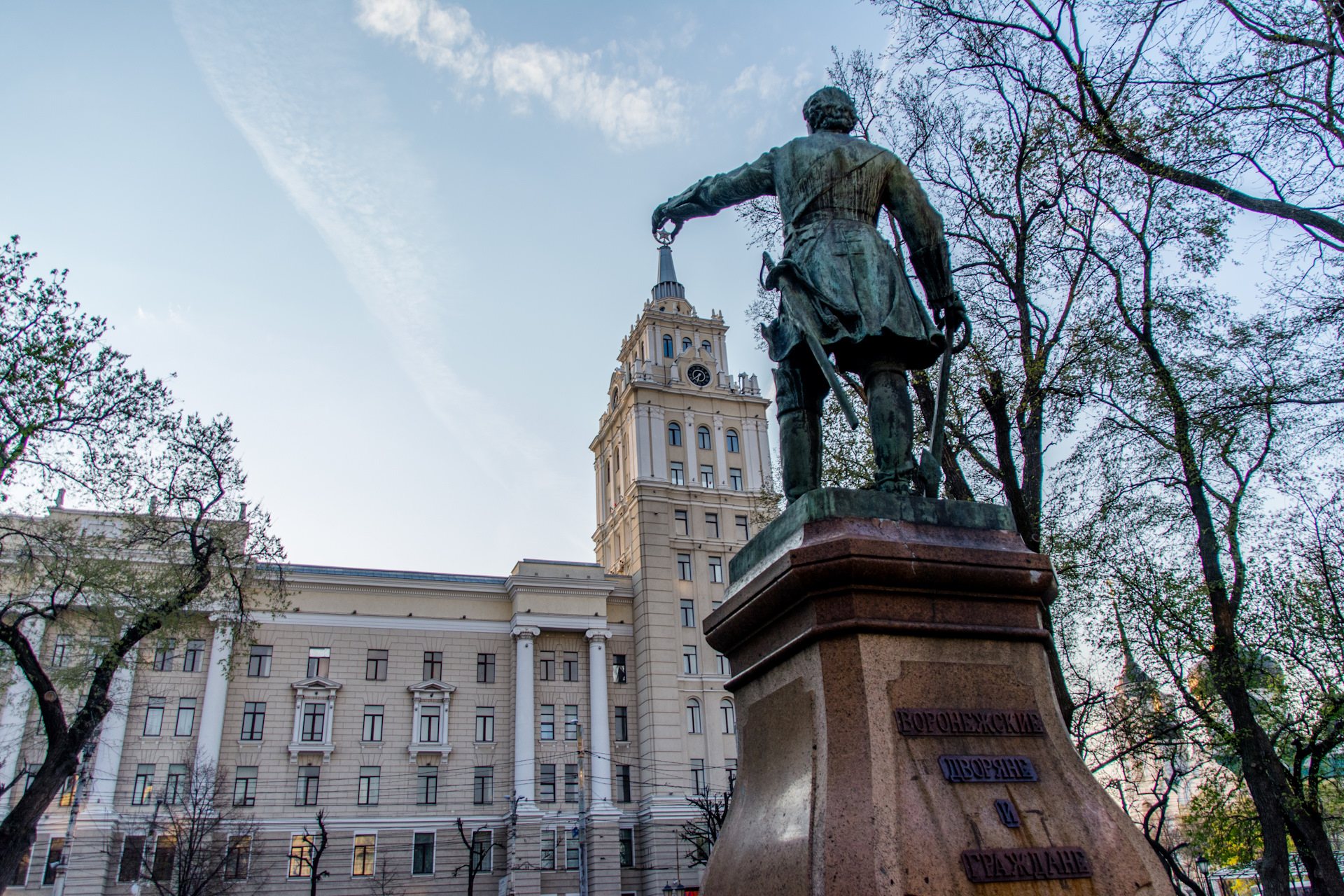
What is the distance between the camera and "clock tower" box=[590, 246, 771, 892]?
38188mm

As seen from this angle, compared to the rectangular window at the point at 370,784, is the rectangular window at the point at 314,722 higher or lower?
higher

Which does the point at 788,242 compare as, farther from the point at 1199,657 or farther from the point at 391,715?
the point at 391,715

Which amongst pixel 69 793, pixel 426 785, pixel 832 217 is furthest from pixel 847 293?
pixel 69 793

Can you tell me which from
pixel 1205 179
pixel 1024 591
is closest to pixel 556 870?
pixel 1205 179

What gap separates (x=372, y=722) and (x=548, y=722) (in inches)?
275

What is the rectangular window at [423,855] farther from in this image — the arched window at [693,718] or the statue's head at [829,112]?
the statue's head at [829,112]

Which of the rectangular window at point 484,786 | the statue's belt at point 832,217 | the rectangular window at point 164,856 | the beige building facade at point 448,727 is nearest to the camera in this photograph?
the statue's belt at point 832,217

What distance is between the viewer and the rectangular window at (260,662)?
36.1 metres

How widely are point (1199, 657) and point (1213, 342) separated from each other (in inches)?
175

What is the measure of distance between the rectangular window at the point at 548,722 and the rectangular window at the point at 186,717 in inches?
517

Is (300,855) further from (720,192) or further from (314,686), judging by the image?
(720,192)

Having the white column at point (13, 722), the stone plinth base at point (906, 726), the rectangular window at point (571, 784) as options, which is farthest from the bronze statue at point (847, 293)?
the white column at point (13, 722)

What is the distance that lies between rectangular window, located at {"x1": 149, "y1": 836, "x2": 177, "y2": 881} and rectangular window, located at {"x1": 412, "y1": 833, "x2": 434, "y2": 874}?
8.19 m

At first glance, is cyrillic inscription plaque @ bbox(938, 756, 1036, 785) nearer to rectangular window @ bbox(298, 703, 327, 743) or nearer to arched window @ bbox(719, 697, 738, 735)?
arched window @ bbox(719, 697, 738, 735)
